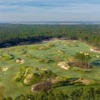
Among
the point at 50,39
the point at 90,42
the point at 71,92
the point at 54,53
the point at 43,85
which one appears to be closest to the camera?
the point at 71,92

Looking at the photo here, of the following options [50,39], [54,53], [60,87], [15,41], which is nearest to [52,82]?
[60,87]

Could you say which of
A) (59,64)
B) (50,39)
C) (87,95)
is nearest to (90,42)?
(50,39)

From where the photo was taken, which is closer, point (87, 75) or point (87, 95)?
point (87, 95)

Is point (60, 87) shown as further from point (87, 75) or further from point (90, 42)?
point (90, 42)

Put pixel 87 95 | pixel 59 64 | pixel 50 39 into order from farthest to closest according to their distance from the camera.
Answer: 1. pixel 50 39
2. pixel 59 64
3. pixel 87 95

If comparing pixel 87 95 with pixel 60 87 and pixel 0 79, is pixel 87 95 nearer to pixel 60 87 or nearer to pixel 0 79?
pixel 60 87

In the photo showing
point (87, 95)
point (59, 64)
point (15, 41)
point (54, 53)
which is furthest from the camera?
point (15, 41)

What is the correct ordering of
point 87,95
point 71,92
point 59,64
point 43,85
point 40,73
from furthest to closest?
point 59,64
point 40,73
point 43,85
point 71,92
point 87,95

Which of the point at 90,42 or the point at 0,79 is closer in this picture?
the point at 0,79
